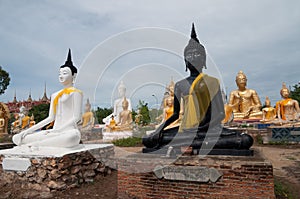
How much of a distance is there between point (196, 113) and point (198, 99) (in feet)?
0.75

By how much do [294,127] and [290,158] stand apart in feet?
10.1

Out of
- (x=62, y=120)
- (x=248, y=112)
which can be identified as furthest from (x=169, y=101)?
(x=62, y=120)

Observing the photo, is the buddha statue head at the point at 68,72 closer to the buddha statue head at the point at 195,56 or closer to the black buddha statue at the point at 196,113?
the black buddha statue at the point at 196,113

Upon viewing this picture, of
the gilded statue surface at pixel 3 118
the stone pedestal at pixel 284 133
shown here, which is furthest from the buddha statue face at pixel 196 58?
the gilded statue surface at pixel 3 118

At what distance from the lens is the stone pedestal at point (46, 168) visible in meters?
4.23

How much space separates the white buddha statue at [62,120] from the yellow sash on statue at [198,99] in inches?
95.1

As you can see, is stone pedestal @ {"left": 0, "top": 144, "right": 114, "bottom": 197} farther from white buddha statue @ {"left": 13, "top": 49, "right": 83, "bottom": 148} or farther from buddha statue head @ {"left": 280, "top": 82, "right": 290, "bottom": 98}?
buddha statue head @ {"left": 280, "top": 82, "right": 290, "bottom": 98}

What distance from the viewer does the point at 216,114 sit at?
12.3ft

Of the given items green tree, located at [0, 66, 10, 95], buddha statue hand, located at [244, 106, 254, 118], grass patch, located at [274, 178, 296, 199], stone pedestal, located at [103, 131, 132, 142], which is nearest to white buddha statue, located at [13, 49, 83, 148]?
grass patch, located at [274, 178, 296, 199]

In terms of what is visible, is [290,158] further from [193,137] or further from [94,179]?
[94,179]

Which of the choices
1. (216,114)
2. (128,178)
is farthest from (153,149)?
(216,114)

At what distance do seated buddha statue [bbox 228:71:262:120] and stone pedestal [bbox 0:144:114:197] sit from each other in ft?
30.0

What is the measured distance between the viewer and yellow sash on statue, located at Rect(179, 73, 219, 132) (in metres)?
3.78

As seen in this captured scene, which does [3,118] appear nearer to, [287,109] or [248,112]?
[248,112]
